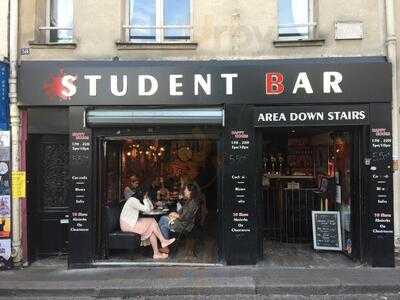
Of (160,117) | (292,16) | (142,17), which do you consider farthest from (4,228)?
(292,16)

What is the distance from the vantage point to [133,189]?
31.3 feet

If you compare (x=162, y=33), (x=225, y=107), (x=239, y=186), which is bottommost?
(x=239, y=186)

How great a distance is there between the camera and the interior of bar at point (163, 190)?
908 centimetres

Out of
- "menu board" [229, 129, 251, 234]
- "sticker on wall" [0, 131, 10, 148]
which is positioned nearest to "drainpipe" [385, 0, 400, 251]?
"menu board" [229, 129, 251, 234]

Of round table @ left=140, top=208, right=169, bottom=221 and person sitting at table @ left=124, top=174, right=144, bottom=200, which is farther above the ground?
person sitting at table @ left=124, top=174, right=144, bottom=200

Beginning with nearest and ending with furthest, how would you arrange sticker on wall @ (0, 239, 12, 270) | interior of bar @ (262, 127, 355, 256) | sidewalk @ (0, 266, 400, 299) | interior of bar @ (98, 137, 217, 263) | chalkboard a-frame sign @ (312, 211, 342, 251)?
1. sidewalk @ (0, 266, 400, 299)
2. sticker on wall @ (0, 239, 12, 270)
3. interior of bar @ (98, 137, 217, 263)
4. interior of bar @ (262, 127, 355, 256)
5. chalkboard a-frame sign @ (312, 211, 342, 251)

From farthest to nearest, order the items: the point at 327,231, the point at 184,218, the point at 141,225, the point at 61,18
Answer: the point at 327,231
the point at 184,218
the point at 61,18
the point at 141,225

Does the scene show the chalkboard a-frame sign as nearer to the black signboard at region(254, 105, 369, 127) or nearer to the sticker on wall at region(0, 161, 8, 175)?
the black signboard at region(254, 105, 369, 127)

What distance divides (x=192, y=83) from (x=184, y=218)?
2.48 metres

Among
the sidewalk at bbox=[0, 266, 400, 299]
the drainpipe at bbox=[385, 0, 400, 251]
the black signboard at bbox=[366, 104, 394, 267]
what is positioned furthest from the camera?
the drainpipe at bbox=[385, 0, 400, 251]

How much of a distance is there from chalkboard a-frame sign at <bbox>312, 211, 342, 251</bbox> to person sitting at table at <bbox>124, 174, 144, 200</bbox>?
10.8 feet

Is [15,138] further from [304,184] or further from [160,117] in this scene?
[304,184]

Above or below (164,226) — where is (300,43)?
above

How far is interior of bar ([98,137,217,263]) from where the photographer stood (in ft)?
29.8
